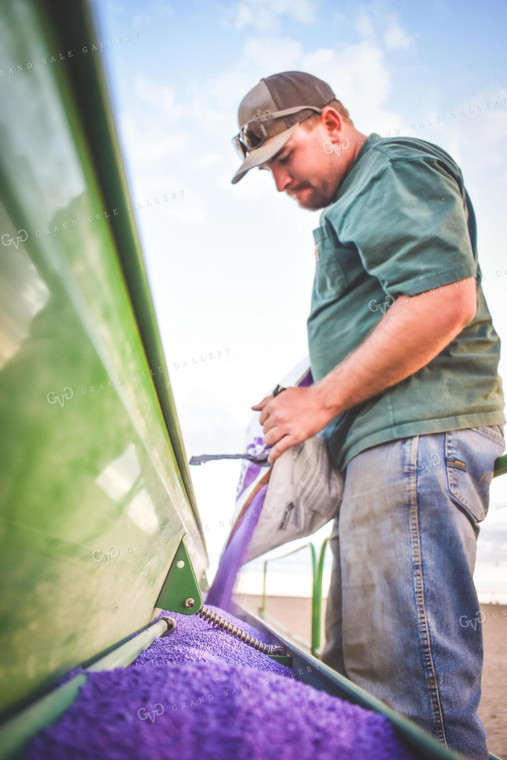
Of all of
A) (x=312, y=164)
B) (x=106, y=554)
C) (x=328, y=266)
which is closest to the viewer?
(x=106, y=554)

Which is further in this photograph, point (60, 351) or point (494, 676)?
point (494, 676)

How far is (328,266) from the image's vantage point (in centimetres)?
134

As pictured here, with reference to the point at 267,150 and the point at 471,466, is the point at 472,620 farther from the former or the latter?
the point at 267,150

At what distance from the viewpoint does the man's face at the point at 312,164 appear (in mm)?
1460

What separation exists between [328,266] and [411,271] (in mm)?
382

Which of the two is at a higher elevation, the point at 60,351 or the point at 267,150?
the point at 267,150

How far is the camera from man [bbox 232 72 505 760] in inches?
35.5

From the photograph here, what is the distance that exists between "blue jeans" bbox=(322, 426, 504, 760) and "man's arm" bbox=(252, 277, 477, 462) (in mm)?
177

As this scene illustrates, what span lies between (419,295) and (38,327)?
89cm

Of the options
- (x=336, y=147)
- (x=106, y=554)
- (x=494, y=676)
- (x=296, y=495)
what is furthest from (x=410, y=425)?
(x=494, y=676)

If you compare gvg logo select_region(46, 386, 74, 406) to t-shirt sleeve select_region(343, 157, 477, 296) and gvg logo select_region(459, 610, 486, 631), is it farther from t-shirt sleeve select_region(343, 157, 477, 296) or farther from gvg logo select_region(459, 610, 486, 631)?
gvg logo select_region(459, 610, 486, 631)

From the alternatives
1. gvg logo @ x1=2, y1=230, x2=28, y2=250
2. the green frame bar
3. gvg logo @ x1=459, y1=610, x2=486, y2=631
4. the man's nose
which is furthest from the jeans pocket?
the man's nose

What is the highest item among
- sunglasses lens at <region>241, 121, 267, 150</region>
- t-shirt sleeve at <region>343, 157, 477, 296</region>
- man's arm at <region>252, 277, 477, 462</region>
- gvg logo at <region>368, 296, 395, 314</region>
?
sunglasses lens at <region>241, 121, 267, 150</region>

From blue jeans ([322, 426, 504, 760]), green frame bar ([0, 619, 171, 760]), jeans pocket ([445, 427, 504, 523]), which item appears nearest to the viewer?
green frame bar ([0, 619, 171, 760])
